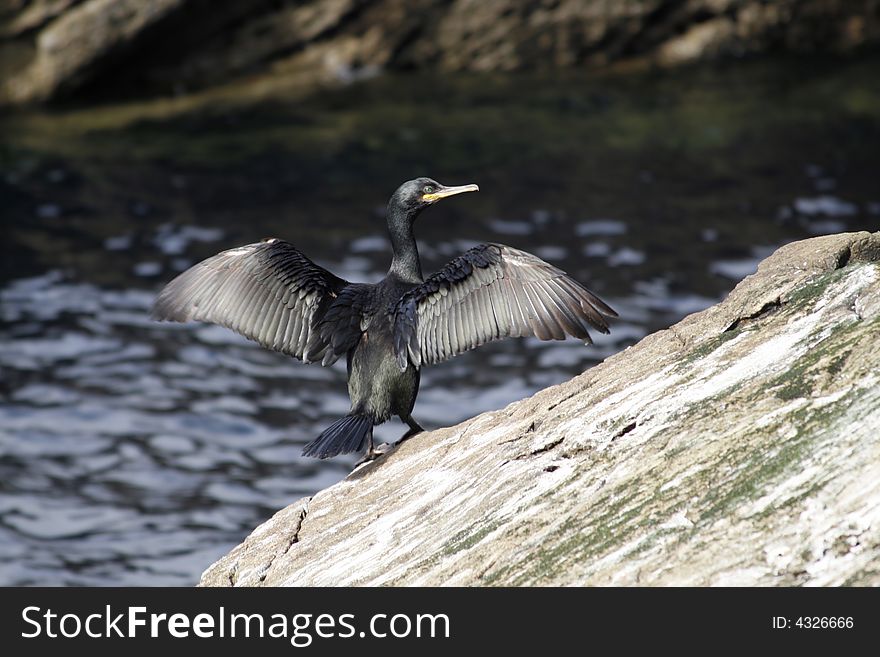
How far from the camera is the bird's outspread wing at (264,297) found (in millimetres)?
6594

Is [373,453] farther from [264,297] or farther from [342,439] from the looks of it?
[264,297]

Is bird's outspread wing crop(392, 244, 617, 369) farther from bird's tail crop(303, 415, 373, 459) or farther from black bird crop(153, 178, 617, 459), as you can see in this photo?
bird's tail crop(303, 415, 373, 459)

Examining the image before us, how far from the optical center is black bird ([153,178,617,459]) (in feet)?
19.6

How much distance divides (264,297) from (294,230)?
585 centimetres

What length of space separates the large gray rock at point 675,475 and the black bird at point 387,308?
0.52 metres

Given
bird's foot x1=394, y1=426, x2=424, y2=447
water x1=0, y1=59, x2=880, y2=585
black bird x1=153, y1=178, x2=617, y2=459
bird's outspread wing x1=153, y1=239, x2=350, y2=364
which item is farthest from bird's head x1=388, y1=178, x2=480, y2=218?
water x1=0, y1=59, x2=880, y2=585

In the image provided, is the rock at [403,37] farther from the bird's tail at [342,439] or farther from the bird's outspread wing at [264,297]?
the bird's tail at [342,439]

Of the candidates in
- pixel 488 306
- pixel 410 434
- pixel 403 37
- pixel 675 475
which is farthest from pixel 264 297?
pixel 403 37

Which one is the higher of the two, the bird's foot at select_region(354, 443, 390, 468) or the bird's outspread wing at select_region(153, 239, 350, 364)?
the bird's outspread wing at select_region(153, 239, 350, 364)

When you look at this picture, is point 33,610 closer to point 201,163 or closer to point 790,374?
point 790,374

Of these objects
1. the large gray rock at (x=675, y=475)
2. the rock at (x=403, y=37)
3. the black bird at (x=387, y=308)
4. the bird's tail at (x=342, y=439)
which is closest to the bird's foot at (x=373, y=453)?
the black bird at (x=387, y=308)

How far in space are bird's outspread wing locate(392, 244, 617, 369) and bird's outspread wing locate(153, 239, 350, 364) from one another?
51 centimetres

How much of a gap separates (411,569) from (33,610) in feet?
4.66

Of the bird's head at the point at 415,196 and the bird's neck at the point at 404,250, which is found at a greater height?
the bird's head at the point at 415,196
